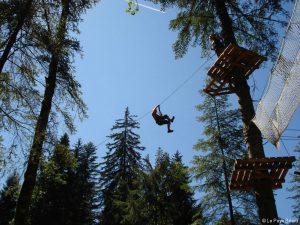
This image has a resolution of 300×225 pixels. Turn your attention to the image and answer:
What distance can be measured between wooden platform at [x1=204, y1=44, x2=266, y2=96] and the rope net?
289 centimetres

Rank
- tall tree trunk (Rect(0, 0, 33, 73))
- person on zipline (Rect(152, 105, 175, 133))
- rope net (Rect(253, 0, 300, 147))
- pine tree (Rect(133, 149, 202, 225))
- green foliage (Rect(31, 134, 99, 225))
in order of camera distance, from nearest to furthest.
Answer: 1. rope net (Rect(253, 0, 300, 147))
2. tall tree trunk (Rect(0, 0, 33, 73))
3. person on zipline (Rect(152, 105, 175, 133))
4. pine tree (Rect(133, 149, 202, 225))
5. green foliage (Rect(31, 134, 99, 225))

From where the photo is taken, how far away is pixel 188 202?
83.0 feet

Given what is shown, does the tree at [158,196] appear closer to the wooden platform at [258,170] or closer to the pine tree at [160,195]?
the pine tree at [160,195]

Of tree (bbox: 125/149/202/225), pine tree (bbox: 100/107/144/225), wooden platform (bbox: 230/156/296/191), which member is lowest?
wooden platform (bbox: 230/156/296/191)

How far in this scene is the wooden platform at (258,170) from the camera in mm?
8269

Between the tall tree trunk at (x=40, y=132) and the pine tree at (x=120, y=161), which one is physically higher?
the pine tree at (x=120, y=161)

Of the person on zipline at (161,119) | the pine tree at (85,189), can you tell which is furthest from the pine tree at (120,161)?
the person on zipline at (161,119)

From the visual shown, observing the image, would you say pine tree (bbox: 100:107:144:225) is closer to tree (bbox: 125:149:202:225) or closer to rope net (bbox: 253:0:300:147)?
tree (bbox: 125:149:202:225)

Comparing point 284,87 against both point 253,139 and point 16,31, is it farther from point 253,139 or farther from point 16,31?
point 16,31

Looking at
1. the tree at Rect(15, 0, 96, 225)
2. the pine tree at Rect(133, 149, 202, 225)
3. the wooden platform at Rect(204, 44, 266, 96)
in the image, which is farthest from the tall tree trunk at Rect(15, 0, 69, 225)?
the pine tree at Rect(133, 149, 202, 225)

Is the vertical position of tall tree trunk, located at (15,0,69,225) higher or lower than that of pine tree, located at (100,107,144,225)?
lower

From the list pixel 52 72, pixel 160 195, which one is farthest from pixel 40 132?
pixel 160 195

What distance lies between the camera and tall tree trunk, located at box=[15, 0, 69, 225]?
9.08 m

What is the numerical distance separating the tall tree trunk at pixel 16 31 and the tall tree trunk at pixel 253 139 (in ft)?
20.3
